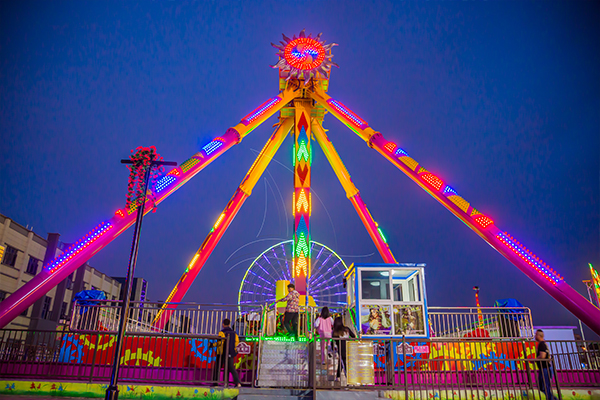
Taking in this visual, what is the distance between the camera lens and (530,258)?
557 inches

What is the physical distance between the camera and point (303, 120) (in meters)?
21.4

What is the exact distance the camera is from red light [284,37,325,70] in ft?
62.8

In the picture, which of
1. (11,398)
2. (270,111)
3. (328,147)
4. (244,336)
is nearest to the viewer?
(11,398)

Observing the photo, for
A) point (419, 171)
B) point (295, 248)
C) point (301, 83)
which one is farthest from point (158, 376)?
point (301, 83)

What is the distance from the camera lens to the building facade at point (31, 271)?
33.8 metres

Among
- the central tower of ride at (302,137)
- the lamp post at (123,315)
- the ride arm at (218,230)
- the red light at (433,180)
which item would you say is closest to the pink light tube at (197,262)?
the ride arm at (218,230)

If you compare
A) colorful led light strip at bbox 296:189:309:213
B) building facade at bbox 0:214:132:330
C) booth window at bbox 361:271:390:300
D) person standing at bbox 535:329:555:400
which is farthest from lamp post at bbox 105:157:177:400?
building facade at bbox 0:214:132:330

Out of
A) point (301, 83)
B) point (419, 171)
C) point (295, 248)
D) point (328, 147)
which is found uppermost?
point (301, 83)

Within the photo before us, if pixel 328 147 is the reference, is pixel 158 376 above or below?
below

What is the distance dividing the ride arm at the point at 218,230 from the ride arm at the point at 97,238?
218 cm

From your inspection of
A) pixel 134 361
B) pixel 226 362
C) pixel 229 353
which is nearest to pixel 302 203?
pixel 229 353

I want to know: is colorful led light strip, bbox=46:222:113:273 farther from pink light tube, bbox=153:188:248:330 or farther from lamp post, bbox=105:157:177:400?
lamp post, bbox=105:157:177:400

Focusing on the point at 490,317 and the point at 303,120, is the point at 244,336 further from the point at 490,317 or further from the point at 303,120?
the point at 303,120

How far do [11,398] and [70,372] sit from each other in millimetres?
1686
